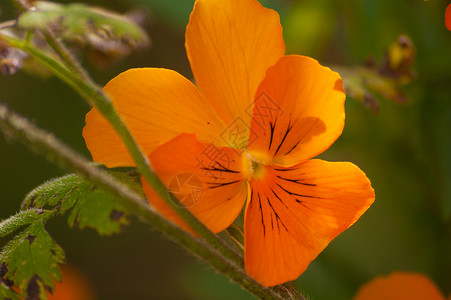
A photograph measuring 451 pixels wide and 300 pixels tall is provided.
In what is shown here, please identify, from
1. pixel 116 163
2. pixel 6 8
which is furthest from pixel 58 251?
pixel 6 8

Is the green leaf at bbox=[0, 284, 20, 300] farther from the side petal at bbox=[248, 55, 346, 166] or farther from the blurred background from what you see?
the blurred background

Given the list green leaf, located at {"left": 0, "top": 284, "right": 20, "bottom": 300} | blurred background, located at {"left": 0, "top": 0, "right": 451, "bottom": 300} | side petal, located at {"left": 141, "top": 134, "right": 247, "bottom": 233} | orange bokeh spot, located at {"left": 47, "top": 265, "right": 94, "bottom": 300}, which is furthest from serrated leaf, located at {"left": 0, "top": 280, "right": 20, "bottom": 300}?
orange bokeh spot, located at {"left": 47, "top": 265, "right": 94, "bottom": 300}

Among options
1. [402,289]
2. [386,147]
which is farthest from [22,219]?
[386,147]

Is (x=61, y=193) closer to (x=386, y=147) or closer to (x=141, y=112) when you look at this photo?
(x=141, y=112)

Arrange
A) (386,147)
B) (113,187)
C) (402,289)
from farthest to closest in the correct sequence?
(386,147) < (402,289) < (113,187)

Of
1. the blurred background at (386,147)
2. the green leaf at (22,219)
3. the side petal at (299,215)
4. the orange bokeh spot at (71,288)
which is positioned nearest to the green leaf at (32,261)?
the green leaf at (22,219)
